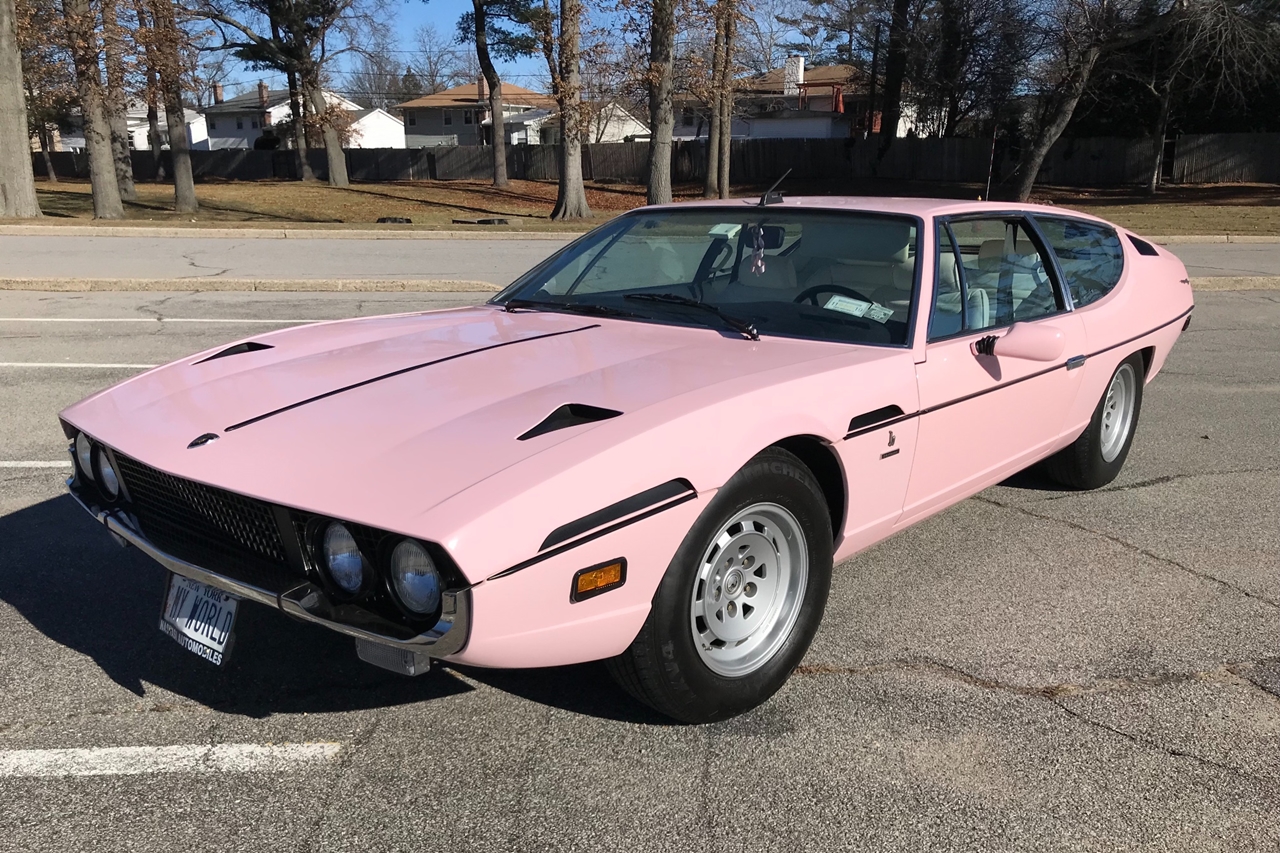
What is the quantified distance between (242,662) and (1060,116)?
96.6 ft

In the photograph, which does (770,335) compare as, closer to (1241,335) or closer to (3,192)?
(1241,335)

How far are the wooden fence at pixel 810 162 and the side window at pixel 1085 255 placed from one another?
3502 cm

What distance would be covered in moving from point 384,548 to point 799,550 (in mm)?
1290

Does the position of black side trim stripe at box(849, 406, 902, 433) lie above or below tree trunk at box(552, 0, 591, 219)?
below

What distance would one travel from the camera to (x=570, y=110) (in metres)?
25.0

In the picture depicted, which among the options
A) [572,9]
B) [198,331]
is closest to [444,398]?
[198,331]

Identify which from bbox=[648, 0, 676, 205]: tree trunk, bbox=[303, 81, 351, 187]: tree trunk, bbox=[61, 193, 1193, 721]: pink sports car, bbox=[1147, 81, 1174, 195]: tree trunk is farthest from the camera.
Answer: bbox=[303, 81, 351, 187]: tree trunk

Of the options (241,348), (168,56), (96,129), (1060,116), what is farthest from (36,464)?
(1060,116)

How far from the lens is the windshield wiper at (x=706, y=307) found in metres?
3.65

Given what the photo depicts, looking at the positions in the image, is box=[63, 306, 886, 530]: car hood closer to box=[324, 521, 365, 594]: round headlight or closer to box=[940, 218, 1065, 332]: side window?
box=[324, 521, 365, 594]: round headlight

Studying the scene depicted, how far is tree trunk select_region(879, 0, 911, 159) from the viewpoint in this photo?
3512cm

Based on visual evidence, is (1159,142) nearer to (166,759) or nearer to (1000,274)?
(1000,274)

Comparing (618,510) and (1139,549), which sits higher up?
(618,510)

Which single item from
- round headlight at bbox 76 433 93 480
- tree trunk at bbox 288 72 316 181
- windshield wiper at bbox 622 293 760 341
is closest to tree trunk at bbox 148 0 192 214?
tree trunk at bbox 288 72 316 181
